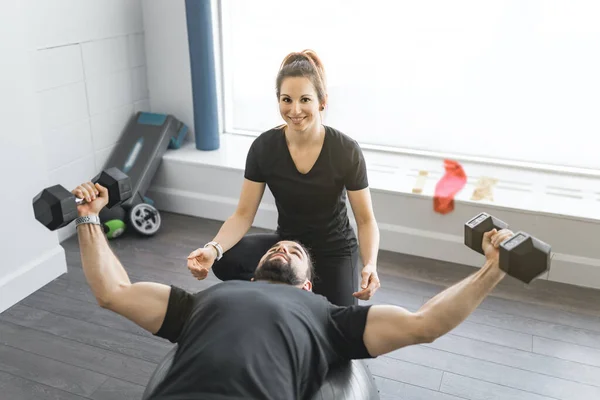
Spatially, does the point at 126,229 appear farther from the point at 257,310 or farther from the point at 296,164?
the point at 257,310

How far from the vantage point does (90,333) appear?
2.33m

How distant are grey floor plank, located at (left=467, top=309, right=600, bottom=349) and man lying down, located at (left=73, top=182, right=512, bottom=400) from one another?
1.06m

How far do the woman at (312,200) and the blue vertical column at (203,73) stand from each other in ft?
4.01

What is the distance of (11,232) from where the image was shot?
244cm

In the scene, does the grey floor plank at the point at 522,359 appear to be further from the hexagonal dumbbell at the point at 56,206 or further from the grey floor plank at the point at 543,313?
the hexagonal dumbbell at the point at 56,206

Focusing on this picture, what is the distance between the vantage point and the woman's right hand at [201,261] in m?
1.82

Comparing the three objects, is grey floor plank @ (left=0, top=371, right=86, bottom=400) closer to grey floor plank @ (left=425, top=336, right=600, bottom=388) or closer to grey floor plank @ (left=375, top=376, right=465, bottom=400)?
grey floor plank @ (left=375, top=376, right=465, bottom=400)

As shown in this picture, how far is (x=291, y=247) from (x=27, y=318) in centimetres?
122

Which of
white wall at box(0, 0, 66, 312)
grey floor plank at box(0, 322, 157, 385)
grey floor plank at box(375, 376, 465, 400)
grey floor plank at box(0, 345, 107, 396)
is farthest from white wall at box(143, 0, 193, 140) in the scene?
grey floor plank at box(375, 376, 465, 400)

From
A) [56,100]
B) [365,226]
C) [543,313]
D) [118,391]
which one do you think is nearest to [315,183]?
[365,226]

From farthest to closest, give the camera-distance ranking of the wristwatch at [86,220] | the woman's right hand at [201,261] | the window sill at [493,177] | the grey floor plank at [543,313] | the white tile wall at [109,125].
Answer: the white tile wall at [109,125] < the window sill at [493,177] < the grey floor plank at [543,313] < the woman's right hand at [201,261] < the wristwatch at [86,220]

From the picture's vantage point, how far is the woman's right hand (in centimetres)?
182

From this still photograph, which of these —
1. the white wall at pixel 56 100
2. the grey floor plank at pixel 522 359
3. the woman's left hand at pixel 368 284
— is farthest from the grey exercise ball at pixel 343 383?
the white wall at pixel 56 100

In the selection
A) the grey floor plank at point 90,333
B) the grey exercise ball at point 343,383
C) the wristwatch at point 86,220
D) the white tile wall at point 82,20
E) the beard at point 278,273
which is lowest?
the grey floor plank at point 90,333
